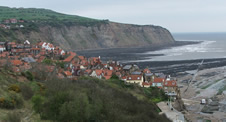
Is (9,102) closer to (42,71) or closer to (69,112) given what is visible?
(69,112)

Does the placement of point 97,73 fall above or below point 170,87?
above

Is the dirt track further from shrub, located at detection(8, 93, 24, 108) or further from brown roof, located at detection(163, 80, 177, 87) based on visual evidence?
shrub, located at detection(8, 93, 24, 108)

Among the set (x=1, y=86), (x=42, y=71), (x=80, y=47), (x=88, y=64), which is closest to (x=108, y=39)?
(x=80, y=47)

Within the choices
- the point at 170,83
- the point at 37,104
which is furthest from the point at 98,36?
the point at 37,104

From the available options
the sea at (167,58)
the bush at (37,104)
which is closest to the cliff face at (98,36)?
the sea at (167,58)

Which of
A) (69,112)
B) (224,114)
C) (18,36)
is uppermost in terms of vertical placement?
(18,36)

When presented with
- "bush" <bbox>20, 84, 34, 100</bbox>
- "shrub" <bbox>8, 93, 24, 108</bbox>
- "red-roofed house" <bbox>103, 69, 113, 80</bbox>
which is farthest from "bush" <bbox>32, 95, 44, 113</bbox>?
"red-roofed house" <bbox>103, 69, 113, 80</bbox>

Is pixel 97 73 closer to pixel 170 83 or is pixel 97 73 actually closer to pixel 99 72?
pixel 99 72

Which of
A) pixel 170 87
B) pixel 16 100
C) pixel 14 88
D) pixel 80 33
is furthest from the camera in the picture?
pixel 80 33
